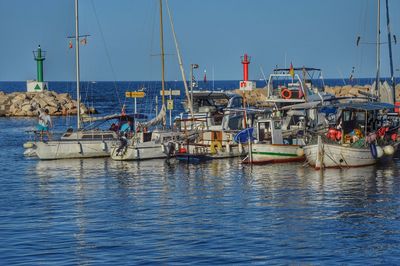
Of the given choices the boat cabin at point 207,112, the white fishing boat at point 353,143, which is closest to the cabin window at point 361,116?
the white fishing boat at point 353,143

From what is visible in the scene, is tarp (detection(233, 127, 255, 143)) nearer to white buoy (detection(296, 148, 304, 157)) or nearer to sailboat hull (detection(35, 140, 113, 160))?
white buoy (detection(296, 148, 304, 157))

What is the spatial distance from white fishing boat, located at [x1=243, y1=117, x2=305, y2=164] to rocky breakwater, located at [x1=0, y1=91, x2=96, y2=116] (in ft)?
195

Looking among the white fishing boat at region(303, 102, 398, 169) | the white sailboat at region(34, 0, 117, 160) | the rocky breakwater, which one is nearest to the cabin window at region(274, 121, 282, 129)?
the white fishing boat at region(303, 102, 398, 169)

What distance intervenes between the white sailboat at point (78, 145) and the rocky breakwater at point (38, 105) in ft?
178

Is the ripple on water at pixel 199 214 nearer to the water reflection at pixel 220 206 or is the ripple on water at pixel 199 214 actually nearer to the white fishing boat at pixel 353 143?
the water reflection at pixel 220 206

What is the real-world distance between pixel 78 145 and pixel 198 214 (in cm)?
2085

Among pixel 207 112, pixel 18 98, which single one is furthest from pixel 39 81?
pixel 207 112

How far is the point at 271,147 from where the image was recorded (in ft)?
156

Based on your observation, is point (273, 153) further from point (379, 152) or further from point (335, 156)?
point (379, 152)

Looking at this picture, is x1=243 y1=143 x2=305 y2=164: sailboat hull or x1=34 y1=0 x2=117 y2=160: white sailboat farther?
x1=34 y1=0 x2=117 y2=160: white sailboat

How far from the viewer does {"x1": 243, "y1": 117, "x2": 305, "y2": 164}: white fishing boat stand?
47.6 meters

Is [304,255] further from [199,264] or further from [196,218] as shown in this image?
[196,218]

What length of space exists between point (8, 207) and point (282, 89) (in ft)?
89.8

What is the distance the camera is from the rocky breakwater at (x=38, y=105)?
110 m
